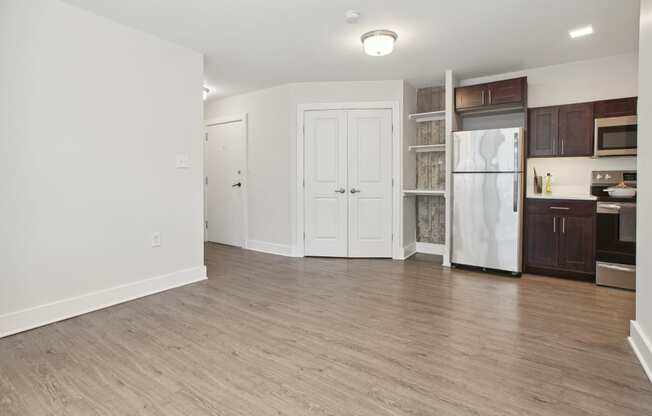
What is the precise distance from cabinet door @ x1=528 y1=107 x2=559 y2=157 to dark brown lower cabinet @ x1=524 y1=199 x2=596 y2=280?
1.98 ft

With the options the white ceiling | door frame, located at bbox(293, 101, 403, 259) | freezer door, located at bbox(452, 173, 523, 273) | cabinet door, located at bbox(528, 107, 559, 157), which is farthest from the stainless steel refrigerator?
the white ceiling

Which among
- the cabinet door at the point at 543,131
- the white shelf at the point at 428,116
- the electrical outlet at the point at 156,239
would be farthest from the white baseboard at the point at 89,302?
the cabinet door at the point at 543,131

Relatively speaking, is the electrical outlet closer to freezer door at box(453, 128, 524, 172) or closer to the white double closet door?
the white double closet door

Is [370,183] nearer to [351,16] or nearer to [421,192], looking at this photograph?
[421,192]

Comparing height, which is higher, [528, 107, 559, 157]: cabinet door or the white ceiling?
the white ceiling

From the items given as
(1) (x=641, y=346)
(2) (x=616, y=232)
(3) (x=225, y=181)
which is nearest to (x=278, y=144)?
(3) (x=225, y=181)

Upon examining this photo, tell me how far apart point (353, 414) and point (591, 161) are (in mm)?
4061

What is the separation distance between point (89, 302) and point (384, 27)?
3.39 metres

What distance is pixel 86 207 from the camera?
2.92m

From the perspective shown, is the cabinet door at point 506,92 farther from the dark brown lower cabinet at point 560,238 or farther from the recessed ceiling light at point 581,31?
the dark brown lower cabinet at point 560,238

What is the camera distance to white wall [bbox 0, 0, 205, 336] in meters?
2.54

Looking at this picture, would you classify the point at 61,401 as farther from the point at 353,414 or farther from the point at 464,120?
the point at 464,120

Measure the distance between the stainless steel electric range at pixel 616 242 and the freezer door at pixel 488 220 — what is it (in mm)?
725

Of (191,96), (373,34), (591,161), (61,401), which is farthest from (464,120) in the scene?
(61,401)
